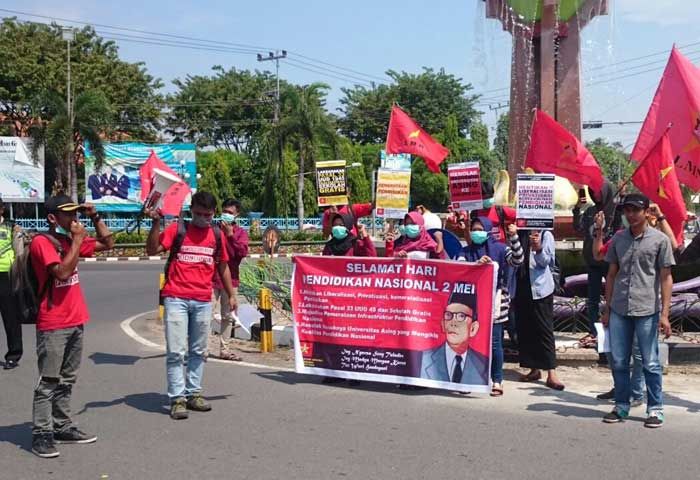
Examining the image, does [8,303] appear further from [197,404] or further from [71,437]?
[71,437]

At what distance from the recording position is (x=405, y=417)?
6.93 m

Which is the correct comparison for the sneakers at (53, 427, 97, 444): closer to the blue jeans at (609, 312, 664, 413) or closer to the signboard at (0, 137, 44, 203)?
the blue jeans at (609, 312, 664, 413)

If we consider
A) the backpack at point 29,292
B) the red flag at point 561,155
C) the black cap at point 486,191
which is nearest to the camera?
the backpack at point 29,292

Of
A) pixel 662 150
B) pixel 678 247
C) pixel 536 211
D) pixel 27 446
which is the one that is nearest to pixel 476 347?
pixel 536 211

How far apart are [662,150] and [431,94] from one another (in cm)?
6127

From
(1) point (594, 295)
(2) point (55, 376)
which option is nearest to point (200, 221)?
(2) point (55, 376)

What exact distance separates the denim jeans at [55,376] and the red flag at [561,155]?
17.4ft

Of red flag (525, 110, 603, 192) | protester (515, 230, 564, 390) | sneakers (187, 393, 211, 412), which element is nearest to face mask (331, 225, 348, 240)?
protester (515, 230, 564, 390)

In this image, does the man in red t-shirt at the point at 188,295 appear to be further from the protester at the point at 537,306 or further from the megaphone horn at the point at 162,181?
the protester at the point at 537,306

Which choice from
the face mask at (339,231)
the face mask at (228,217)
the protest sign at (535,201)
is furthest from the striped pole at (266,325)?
the protest sign at (535,201)

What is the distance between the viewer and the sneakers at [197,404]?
7.04m

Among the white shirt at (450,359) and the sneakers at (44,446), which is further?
the white shirt at (450,359)

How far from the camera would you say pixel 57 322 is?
596 centimetres

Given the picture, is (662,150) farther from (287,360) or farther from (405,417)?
(287,360)
